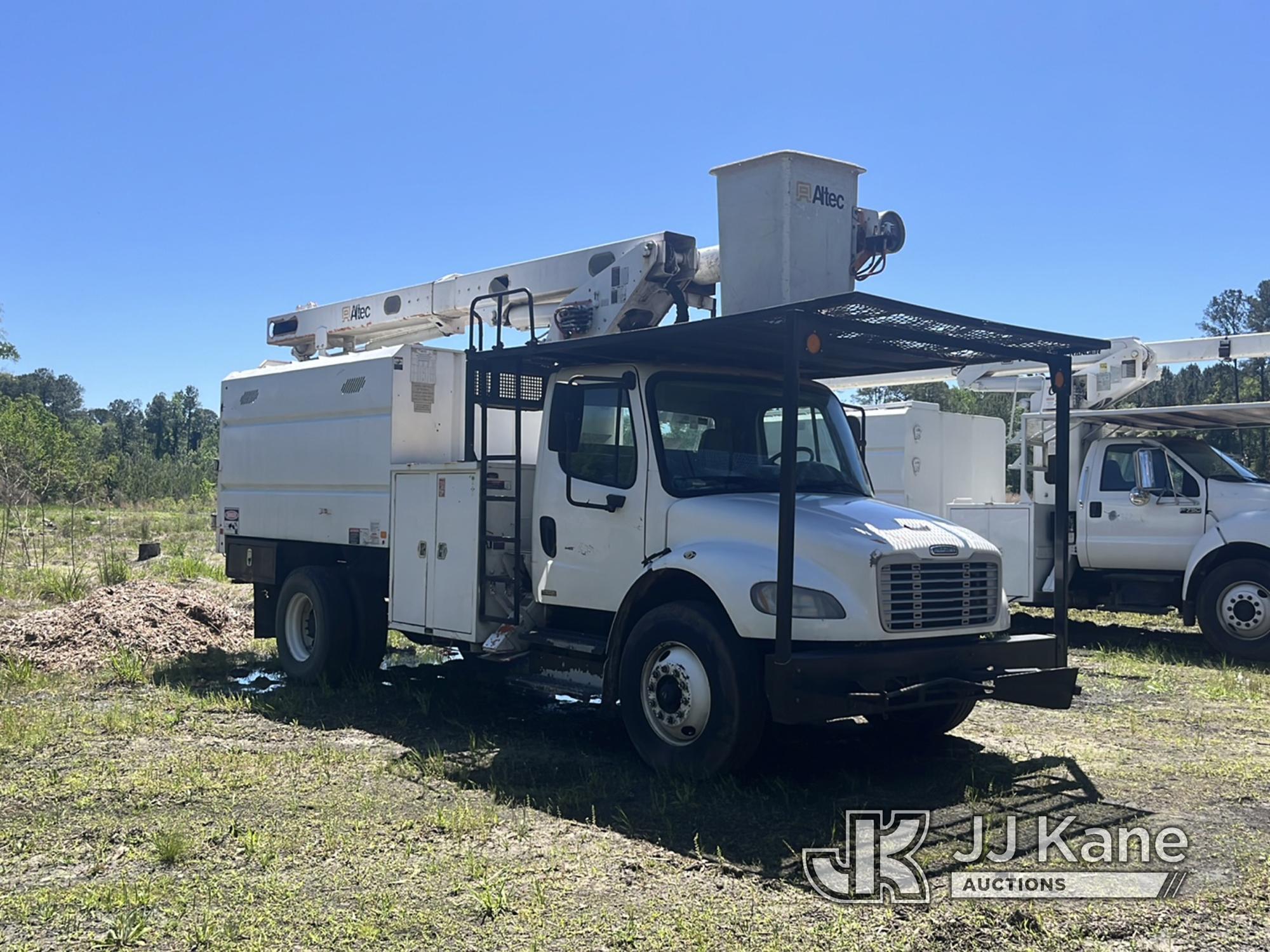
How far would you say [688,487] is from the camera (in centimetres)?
740

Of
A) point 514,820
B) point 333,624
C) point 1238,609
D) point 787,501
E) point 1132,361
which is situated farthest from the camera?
point 1132,361

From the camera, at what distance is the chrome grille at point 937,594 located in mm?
6516

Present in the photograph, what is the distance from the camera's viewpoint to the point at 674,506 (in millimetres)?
7297

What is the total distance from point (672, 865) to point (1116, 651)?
9188 mm

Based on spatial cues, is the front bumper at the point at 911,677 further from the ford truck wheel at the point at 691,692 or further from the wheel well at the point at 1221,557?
the wheel well at the point at 1221,557

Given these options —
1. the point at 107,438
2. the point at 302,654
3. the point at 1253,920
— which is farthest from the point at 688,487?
the point at 107,438

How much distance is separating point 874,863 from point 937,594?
1.93 metres

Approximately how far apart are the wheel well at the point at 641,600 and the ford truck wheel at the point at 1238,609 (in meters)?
7.72

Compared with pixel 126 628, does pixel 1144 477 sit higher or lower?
higher

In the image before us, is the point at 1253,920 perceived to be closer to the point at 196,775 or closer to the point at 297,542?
the point at 196,775

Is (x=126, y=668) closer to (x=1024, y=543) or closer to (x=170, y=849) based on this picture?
(x=170, y=849)

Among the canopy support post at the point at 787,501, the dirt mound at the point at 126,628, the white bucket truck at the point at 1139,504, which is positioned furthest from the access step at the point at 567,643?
the dirt mound at the point at 126,628

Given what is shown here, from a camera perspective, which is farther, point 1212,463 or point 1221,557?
point 1212,463

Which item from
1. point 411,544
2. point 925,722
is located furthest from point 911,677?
point 411,544
